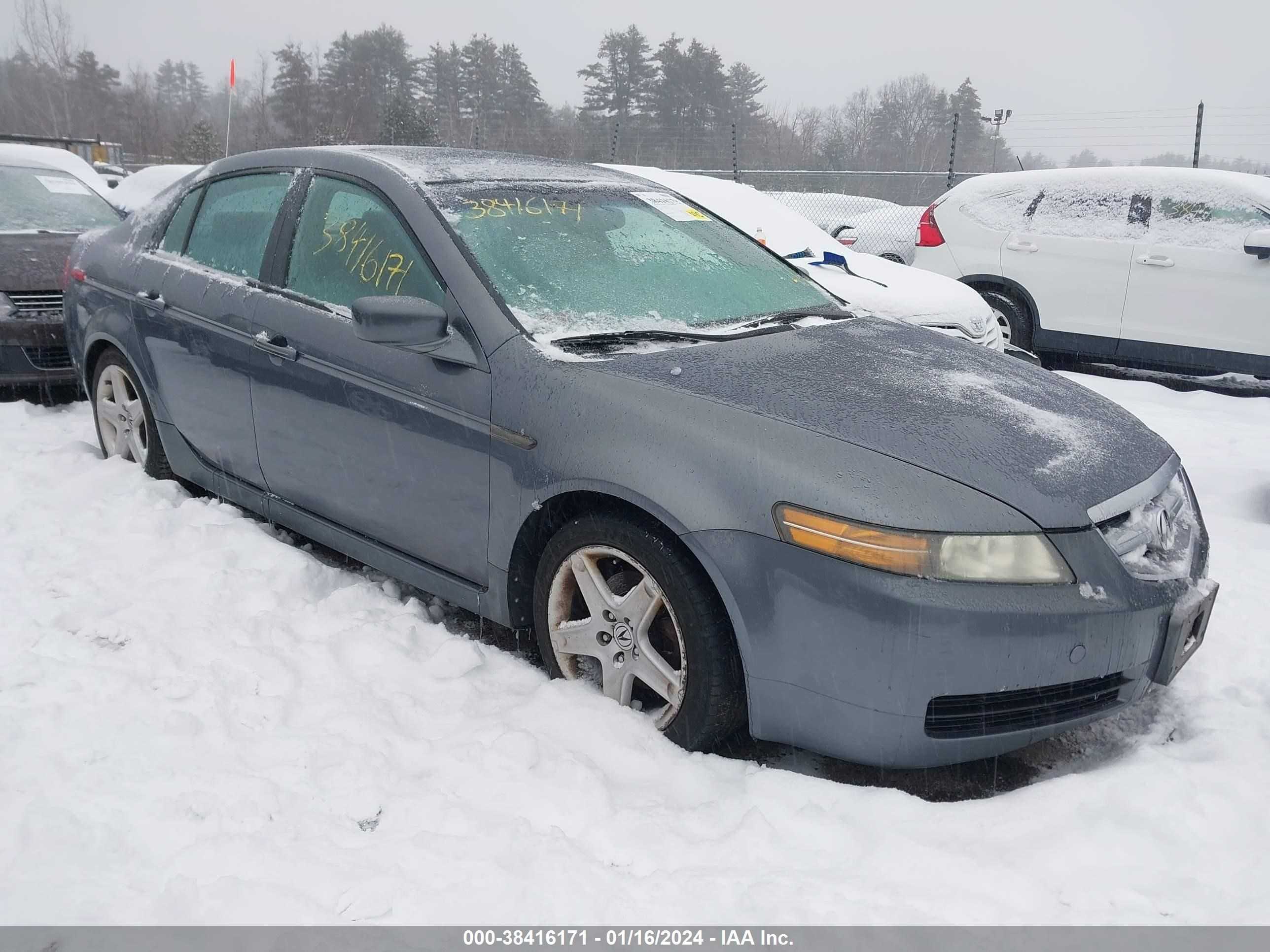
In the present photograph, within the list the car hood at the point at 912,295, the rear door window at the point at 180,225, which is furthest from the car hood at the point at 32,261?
the car hood at the point at 912,295

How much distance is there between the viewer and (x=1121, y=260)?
768 centimetres

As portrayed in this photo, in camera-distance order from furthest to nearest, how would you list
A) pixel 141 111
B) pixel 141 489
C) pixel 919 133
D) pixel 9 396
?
pixel 141 111, pixel 919 133, pixel 9 396, pixel 141 489

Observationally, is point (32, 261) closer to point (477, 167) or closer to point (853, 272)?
point (477, 167)

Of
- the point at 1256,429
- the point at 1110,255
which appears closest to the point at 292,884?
the point at 1256,429

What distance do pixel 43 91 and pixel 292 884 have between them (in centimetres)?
6887

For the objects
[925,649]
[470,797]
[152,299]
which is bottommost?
[470,797]

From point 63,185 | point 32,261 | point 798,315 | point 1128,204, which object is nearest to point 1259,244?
point 1128,204

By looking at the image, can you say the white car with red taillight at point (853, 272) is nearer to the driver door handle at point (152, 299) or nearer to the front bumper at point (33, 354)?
the driver door handle at point (152, 299)

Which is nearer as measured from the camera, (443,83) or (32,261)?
(32,261)

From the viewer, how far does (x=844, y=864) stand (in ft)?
7.11

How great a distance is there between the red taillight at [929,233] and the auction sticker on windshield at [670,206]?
16.8ft

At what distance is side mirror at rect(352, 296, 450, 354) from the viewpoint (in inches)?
110

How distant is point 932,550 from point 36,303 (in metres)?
5.70

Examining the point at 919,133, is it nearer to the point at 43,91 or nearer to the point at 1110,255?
the point at 1110,255
